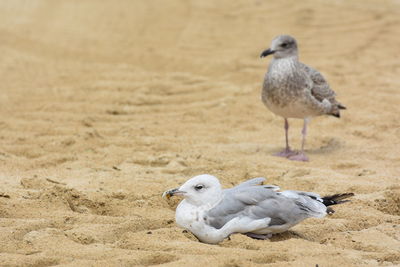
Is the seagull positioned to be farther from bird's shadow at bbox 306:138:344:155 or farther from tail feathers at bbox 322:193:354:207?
bird's shadow at bbox 306:138:344:155

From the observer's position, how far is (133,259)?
13.9 feet

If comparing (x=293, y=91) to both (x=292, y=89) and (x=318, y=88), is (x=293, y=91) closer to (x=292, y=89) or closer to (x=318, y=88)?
(x=292, y=89)

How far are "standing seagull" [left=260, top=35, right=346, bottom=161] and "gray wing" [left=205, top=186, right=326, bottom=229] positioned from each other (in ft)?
7.52

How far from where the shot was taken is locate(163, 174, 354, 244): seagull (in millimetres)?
4672

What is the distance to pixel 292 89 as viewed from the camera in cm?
739

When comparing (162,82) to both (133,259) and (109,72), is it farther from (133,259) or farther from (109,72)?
(133,259)

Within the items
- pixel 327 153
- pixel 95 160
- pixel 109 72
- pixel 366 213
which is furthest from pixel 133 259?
pixel 109 72

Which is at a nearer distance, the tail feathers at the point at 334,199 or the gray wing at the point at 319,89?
the tail feathers at the point at 334,199

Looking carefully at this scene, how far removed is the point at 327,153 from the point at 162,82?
10.4 feet

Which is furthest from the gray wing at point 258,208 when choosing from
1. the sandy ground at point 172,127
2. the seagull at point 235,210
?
the sandy ground at point 172,127

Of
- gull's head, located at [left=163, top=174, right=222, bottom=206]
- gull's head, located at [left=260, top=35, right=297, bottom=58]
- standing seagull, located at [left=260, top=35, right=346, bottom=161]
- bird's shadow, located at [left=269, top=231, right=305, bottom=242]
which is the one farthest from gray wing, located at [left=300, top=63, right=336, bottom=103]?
gull's head, located at [left=163, top=174, right=222, bottom=206]

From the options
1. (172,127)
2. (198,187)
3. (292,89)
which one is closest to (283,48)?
(292,89)

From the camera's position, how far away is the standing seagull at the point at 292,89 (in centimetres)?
738

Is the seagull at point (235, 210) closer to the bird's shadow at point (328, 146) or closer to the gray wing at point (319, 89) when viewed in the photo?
the bird's shadow at point (328, 146)
